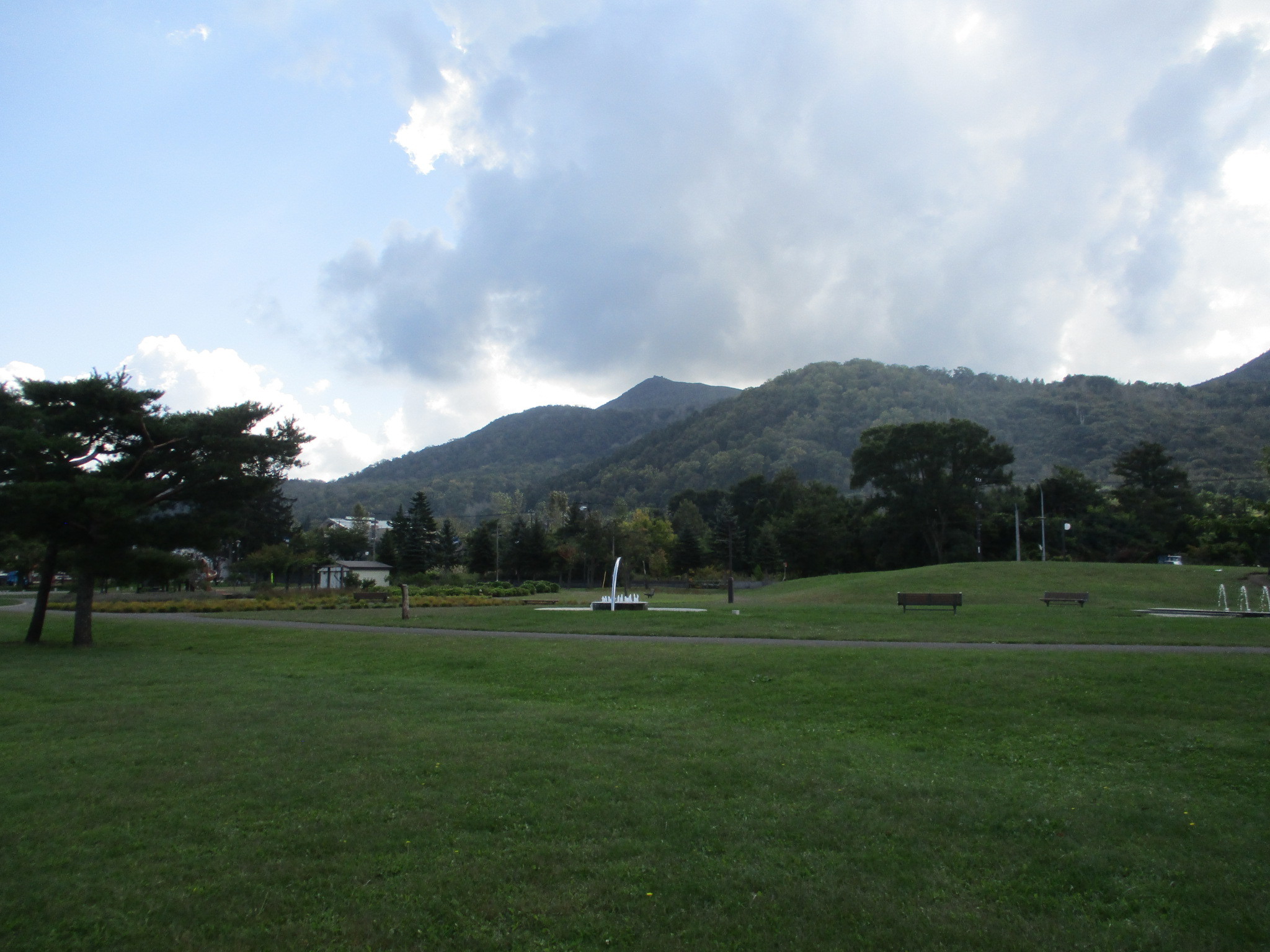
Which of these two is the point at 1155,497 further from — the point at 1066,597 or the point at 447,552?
the point at 447,552

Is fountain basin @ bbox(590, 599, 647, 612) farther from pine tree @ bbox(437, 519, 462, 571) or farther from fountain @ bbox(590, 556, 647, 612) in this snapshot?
pine tree @ bbox(437, 519, 462, 571)

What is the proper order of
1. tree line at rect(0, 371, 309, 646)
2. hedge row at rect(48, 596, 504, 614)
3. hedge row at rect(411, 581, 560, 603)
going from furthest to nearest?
1. hedge row at rect(411, 581, 560, 603)
2. hedge row at rect(48, 596, 504, 614)
3. tree line at rect(0, 371, 309, 646)

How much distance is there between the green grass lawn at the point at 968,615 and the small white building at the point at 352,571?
108 feet

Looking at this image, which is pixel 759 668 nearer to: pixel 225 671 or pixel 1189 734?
pixel 1189 734

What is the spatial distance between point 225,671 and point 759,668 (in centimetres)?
967

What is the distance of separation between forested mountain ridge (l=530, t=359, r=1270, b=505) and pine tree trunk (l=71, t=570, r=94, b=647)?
371 feet

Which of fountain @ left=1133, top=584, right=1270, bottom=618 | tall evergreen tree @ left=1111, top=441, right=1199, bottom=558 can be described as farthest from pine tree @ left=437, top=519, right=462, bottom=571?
tall evergreen tree @ left=1111, top=441, right=1199, bottom=558

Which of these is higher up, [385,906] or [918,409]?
[918,409]

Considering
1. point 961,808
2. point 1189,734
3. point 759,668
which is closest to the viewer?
point 961,808

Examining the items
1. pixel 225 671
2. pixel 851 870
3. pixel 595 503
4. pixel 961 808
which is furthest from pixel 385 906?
pixel 595 503

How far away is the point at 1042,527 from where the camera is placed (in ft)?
176

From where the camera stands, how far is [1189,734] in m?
8.41

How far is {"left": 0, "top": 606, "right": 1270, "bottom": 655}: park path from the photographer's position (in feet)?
44.8

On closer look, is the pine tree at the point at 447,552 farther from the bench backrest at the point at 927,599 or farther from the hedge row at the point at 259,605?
the bench backrest at the point at 927,599
